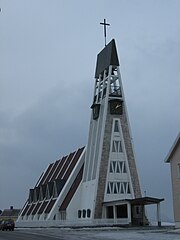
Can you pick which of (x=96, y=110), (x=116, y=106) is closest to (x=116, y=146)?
(x=116, y=106)

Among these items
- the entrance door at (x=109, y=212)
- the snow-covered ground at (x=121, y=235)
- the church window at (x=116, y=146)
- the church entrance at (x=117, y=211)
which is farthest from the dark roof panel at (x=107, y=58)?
the snow-covered ground at (x=121, y=235)

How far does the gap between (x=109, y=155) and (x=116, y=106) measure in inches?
289

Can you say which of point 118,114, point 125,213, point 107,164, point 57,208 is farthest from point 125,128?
point 57,208

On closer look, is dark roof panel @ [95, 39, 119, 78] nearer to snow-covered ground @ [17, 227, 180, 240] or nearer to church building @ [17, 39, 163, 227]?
church building @ [17, 39, 163, 227]

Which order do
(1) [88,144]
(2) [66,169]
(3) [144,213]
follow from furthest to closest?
1. (2) [66,169]
2. (1) [88,144]
3. (3) [144,213]

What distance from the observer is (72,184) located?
220ft

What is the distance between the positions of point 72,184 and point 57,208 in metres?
4.48

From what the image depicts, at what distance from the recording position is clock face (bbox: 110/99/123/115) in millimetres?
61375

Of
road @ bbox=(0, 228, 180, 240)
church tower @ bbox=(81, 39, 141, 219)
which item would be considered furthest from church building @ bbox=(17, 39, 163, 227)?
road @ bbox=(0, 228, 180, 240)

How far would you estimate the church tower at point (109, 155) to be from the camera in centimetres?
5819

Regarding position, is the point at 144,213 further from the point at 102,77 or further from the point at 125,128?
the point at 102,77

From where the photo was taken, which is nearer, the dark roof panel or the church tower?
the church tower

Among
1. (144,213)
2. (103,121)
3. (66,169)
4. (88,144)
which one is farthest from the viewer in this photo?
(66,169)

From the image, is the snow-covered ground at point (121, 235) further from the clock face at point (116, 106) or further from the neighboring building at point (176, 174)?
the clock face at point (116, 106)
